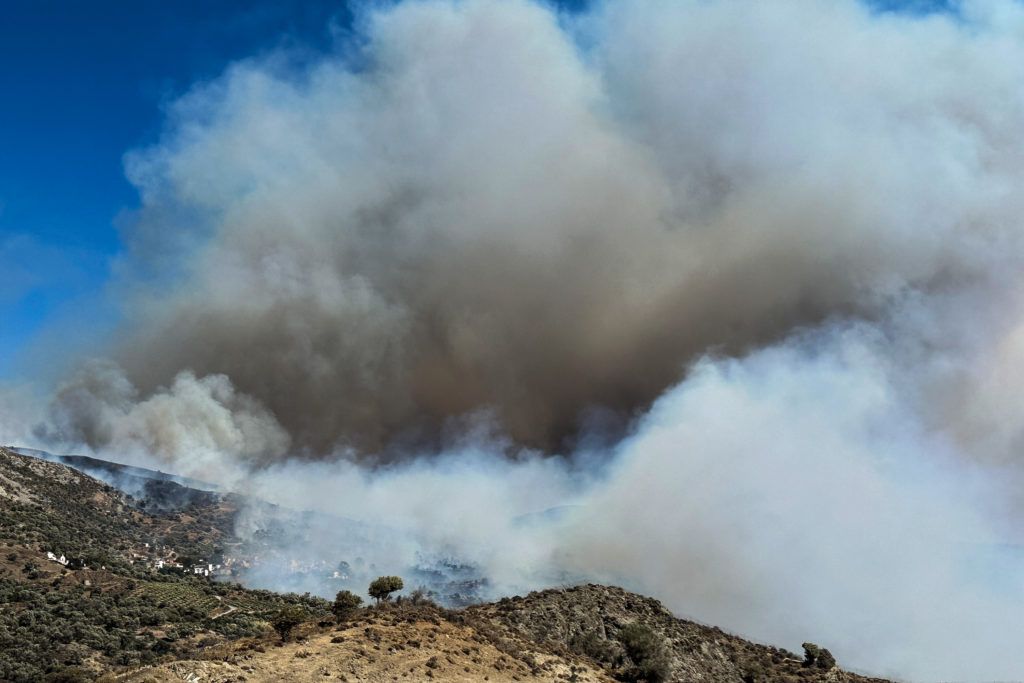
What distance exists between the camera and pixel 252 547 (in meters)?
188

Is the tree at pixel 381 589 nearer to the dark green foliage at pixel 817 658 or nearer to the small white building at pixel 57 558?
the dark green foliage at pixel 817 658

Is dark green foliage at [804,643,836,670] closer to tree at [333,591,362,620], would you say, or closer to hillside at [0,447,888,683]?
hillside at [0,447,888,683]

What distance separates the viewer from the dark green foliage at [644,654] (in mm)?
56719

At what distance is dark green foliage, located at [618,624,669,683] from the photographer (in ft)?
186

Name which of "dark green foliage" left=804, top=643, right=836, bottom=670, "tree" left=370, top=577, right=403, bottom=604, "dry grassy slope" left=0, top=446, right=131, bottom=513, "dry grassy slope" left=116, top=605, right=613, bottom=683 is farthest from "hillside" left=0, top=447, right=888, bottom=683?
"tree" left=370, top=577, right=403, bottom=604

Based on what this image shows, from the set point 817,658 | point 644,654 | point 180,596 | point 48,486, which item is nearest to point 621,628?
point 644,654

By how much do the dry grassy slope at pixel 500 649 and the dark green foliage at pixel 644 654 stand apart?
1.30m

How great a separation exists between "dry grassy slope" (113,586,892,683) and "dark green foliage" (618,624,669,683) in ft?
4.28

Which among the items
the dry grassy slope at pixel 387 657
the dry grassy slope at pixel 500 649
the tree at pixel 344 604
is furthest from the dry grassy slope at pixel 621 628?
the tree at pixel 344 604

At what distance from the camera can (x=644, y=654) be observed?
60.7 m

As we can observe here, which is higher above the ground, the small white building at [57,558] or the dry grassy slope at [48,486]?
the dry grassy slope at [48,486]

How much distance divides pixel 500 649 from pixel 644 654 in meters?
18.5

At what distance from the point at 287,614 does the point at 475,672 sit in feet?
50.3

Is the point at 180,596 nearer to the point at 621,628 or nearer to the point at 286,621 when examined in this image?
the point at 286,621
